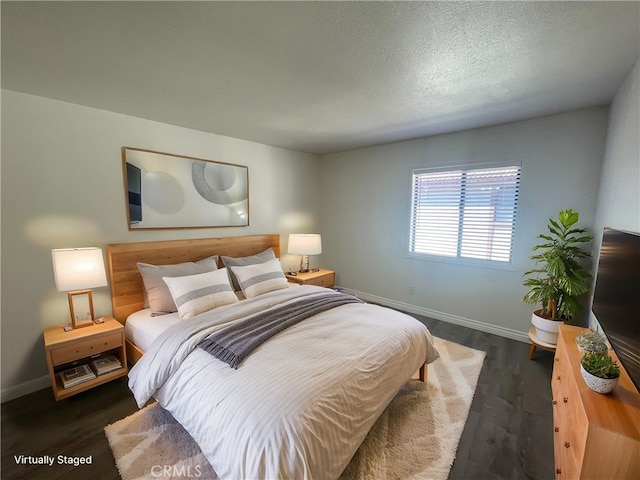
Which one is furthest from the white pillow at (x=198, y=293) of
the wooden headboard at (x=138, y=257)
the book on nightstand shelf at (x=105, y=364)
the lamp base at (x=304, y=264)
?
the lamp base at (x=304, y=264)

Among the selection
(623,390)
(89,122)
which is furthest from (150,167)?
(623,390)

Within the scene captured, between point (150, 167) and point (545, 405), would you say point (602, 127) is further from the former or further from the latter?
point (150, 167)

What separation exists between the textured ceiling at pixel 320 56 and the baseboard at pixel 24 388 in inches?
90.6

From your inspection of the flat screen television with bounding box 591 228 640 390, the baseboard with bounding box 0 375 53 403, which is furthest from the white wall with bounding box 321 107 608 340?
the baseboard with bounding box 0 375 53 403

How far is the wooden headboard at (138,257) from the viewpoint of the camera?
2486 mm

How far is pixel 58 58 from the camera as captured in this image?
1.58 metres

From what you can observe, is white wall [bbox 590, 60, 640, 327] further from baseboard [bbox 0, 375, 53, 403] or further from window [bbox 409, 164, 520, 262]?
baseboard [bbox 0, 375, 53, 403]

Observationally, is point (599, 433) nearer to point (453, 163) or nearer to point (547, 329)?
point (547, 329)

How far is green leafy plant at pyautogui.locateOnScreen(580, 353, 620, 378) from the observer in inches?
47.0

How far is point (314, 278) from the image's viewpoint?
3.77 m

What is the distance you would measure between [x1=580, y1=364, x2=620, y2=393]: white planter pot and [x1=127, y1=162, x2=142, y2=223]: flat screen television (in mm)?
3490

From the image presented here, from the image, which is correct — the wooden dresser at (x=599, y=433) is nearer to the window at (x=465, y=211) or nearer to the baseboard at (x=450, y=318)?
the baseboard at (x=450, y=318)

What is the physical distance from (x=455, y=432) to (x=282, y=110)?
114 inches

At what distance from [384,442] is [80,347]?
236 centimetres
